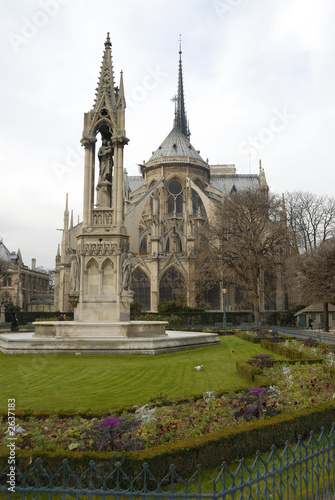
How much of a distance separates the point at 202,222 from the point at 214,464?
45.5 meters

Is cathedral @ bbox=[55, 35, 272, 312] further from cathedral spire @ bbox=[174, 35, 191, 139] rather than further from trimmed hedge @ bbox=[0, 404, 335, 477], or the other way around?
cathedral spire @ bbox=[174, 35, 191, 139]

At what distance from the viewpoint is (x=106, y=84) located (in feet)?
58.4

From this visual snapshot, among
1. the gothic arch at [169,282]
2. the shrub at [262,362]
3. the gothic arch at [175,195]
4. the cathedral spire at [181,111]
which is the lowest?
the shrub at [262,362]

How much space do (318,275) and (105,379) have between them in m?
23.7

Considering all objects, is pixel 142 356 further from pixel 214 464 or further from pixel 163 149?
pixel 163 149

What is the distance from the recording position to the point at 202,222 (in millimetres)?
50000

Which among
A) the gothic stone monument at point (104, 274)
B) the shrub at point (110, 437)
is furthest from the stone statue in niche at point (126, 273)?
the shrub at point (110, 437)

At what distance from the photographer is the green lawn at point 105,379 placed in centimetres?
805

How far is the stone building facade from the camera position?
6600cm

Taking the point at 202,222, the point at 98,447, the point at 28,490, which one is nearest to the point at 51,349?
the point at 98,447

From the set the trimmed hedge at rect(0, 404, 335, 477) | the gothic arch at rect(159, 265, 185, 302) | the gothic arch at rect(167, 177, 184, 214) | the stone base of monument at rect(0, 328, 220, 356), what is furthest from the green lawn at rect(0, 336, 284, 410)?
the gothic arch at rect(167, 177, 184, 214)

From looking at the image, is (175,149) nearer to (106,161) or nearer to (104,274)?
(106,161)

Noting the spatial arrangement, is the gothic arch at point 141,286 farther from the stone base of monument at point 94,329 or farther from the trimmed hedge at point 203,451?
the trimmed hedge at point 203,451

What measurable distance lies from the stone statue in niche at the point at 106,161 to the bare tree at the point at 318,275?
18.4m
